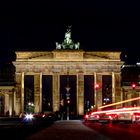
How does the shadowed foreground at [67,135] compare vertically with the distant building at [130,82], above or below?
below

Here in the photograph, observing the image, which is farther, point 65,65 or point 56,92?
point 56,92

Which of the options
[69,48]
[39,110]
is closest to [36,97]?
[39,110]

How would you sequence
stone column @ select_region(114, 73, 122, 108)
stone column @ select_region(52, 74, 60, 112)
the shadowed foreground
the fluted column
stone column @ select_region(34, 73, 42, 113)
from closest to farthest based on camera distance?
1. the shadowed foreground
2. stone column @ select_region(52, 74, 60, 112)
3. the fluted column
4. stone column @ select_region(114, 73, 122, 108)
5. stone column @ select_region(34, 73, 42, 113)

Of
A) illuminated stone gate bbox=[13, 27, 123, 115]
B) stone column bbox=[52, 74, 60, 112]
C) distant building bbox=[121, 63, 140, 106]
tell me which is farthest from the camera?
distant building bbox=[121, 63, 140, 106]

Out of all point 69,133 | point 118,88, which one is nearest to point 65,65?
point 118,88

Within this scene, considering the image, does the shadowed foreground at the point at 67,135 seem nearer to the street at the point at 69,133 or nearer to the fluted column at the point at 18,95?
the street at the point at 69,133

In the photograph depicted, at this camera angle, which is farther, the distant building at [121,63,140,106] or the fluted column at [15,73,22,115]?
the distant building at [121,63,140,106]

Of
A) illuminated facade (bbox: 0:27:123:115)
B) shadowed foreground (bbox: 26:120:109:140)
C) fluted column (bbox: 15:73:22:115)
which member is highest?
illuminated facade (bbox: 0:27:123:115)

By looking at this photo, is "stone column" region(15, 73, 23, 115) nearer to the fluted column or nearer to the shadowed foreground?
the fluted column

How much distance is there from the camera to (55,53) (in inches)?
5645

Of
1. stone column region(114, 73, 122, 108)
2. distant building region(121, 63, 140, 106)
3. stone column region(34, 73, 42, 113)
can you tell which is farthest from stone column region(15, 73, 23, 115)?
distant building region(121, 63, 140, 106)

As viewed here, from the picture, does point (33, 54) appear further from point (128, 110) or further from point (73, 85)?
point (128, 110)

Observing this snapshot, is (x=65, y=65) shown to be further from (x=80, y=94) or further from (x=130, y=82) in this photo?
(x=130, y=82)

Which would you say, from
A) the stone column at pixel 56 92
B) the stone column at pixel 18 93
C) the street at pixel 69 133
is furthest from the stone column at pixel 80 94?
the street at pixel 69 133
